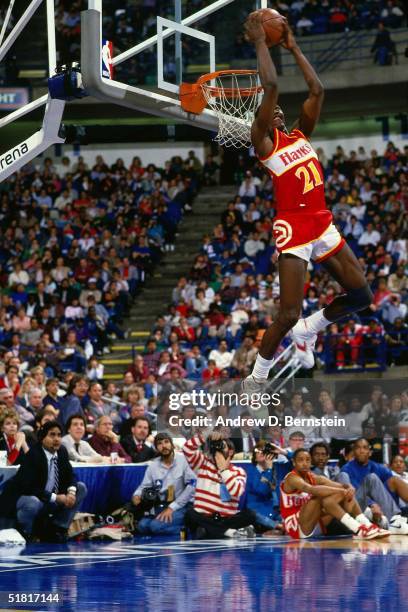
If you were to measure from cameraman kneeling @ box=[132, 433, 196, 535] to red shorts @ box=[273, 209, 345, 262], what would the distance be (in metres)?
5.89

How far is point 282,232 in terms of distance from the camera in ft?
28.2

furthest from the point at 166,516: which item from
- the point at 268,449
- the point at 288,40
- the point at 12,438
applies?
the point at 288,40

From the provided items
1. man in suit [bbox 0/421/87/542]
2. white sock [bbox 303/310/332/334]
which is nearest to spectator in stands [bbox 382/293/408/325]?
man in suit [bbox 0/421/87/542]

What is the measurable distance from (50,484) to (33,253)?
48.1ft

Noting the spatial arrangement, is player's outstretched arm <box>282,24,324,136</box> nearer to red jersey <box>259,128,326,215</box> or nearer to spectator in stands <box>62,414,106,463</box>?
red jersey <box>259,128,326,215</box>

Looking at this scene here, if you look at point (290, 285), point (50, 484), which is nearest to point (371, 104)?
point (50, 484)

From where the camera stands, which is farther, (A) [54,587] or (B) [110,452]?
(B) [110,452]

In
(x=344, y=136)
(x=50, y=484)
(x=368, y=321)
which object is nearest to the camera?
(x=50, y=484)

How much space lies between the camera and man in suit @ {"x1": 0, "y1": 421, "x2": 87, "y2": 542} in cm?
1298

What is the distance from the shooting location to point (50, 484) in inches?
517

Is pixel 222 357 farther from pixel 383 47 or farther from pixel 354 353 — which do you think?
pixel 383 47

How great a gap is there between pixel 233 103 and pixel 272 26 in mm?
2182

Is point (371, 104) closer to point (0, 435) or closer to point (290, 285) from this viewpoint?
point (0, 435)

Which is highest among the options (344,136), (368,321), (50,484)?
(344,136)
